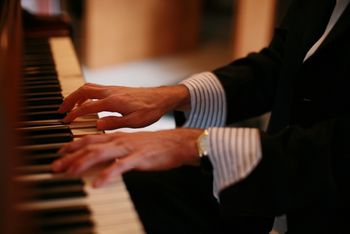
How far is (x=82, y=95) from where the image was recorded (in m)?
0.97

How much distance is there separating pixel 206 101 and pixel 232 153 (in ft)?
1.31

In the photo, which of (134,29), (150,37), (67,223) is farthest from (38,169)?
Answer: (150,37)

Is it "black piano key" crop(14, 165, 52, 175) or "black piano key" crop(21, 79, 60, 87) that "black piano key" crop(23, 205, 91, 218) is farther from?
"black piano key" crop(21, 79, 60, 87)

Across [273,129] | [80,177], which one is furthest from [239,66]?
[80,177]

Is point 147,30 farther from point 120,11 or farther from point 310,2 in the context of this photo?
point 310,2

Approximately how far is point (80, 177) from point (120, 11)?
2.92 m

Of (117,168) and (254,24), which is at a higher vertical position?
(117,168)

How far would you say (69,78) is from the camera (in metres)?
1.17

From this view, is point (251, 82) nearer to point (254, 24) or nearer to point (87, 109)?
point (87, 109)

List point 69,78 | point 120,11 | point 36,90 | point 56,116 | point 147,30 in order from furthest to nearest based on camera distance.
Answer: point 147,30, point 120,11, point 69,78, point 36,90, point 56,116

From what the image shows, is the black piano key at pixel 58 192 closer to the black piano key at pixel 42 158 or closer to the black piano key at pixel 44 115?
the black piano key at pixel 42 158

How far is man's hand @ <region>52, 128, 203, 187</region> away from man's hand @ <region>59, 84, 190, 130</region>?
0.16 meters

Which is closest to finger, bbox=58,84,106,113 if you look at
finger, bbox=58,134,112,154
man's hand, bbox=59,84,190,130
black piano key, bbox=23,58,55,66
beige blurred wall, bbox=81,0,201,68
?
man's hand, bbox=59,84,190,130

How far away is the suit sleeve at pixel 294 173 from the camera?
2.51 feet
